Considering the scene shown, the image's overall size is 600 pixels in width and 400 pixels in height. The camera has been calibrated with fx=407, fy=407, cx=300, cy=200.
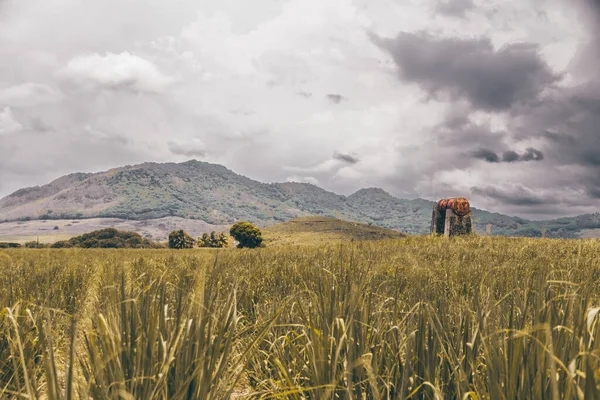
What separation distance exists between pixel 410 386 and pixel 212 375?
981 millimetres

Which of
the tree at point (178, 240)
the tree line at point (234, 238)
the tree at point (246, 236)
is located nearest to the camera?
the tree at point (246, 236)

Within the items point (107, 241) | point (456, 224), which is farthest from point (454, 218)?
point (107, 241)

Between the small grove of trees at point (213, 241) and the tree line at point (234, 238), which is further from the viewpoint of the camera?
the small grove of trees at point (213, 241)

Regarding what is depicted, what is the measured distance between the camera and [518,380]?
1.77m

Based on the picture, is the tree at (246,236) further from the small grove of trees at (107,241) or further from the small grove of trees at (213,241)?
the small grove of trees at (107,241)

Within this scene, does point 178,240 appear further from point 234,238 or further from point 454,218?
point 454,218

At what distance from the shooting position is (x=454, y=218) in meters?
20.1

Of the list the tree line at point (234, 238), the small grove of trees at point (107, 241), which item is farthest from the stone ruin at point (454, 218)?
the small grove of trees at point (107, 241)

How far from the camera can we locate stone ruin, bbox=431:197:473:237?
19828 millimetres

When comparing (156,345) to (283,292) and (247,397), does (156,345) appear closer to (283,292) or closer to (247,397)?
(247,397)

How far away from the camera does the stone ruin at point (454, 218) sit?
19.8m

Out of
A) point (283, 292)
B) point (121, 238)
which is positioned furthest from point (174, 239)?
point (283, 292)

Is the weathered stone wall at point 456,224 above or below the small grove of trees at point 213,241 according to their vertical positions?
above

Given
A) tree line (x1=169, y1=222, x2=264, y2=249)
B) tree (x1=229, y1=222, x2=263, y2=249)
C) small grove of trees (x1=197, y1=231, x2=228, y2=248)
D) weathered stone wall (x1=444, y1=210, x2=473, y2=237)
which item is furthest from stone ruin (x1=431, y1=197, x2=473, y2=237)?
small grove of trees (x1=197, y1=231, x2=228, y2=248)
